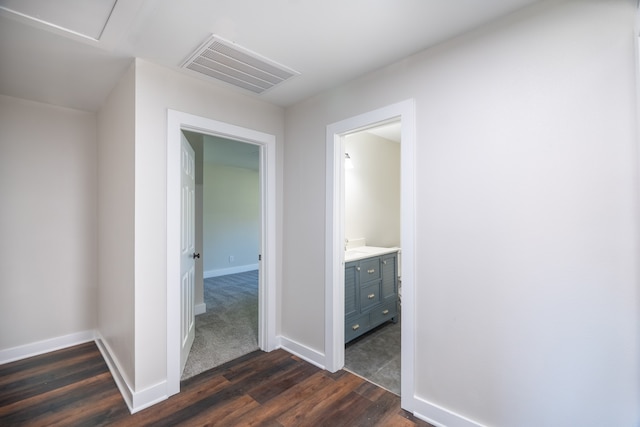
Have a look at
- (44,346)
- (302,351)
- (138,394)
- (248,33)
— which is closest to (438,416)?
(302,351)

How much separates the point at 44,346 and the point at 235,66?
10.5 ft

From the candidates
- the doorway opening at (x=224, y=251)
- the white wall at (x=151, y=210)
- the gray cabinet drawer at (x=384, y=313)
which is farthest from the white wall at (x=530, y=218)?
the doorway opening at (x=224, y=251)

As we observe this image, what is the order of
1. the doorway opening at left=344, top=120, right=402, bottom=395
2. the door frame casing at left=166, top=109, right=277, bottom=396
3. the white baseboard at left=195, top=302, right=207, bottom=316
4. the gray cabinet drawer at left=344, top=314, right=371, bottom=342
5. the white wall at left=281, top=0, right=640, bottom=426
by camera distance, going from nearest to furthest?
the white wall at left=281, top=0, right=640, bottom=426 < the door frame casing at left=166, top=109, right=277, bottom=396 < the doorway opening at left=344, top=120, right=402, bottom=395 < the gray cabinet drawer at left=344, top=314, right=371, bottom=342 < the white baseboard at left=195, top=302, right=207, bottom=316

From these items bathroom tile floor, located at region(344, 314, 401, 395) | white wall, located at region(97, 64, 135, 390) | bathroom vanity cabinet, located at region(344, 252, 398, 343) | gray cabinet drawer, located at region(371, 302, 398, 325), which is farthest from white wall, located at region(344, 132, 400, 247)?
white wall, located at region(97, 64, 135, 390)

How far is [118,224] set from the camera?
7.39 feet

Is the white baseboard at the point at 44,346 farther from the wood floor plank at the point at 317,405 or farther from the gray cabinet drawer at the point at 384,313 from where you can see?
the gray cabinet drawer at the point at 384,313

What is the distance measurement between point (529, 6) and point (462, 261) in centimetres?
140

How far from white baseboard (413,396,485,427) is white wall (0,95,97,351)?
10.8ft

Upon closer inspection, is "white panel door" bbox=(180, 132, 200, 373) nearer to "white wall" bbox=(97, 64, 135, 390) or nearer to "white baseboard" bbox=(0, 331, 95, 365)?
"white wall" bbox=(97, 64, 135, 390)

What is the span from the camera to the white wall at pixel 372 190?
376 cm

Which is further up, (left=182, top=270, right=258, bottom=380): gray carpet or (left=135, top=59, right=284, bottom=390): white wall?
(left=135, top=59, right=284, bottom=390): white wall

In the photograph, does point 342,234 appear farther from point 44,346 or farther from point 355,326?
point 44,346

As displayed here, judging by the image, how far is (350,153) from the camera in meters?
3.73

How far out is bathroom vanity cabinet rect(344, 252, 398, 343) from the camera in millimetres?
2748
